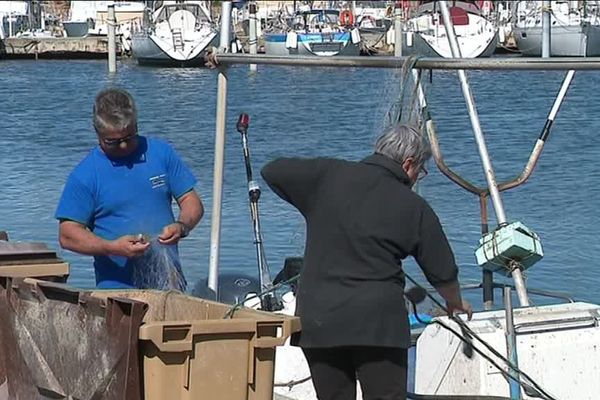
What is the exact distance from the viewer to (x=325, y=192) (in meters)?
4.86

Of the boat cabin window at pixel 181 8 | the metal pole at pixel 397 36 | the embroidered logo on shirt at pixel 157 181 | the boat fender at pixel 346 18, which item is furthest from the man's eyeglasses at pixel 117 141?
the boat fender at pixel 346 18

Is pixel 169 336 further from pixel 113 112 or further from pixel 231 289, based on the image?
pixel 231 289

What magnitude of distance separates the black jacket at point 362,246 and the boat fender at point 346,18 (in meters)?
41.3

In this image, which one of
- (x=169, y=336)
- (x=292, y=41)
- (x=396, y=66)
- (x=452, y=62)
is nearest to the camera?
(x=169, y=336)

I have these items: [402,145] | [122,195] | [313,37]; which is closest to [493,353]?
[402,145]

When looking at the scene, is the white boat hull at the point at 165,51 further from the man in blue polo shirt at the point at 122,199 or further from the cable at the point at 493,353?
the cable at the point at 493,353

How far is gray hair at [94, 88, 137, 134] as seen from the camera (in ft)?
18.2

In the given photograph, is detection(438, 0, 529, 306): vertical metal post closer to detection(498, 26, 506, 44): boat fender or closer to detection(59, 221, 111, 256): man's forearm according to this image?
detection(59, 221, 111, 256): man's forearm

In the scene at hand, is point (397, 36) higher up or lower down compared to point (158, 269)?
lower down

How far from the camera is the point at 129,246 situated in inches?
218

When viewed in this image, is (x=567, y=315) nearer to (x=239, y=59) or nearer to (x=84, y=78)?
(x=239, y=59)

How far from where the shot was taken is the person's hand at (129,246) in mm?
5520

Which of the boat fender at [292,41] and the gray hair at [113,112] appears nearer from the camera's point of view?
the gray hair at [113,112]

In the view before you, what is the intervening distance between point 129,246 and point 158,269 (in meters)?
0.40
